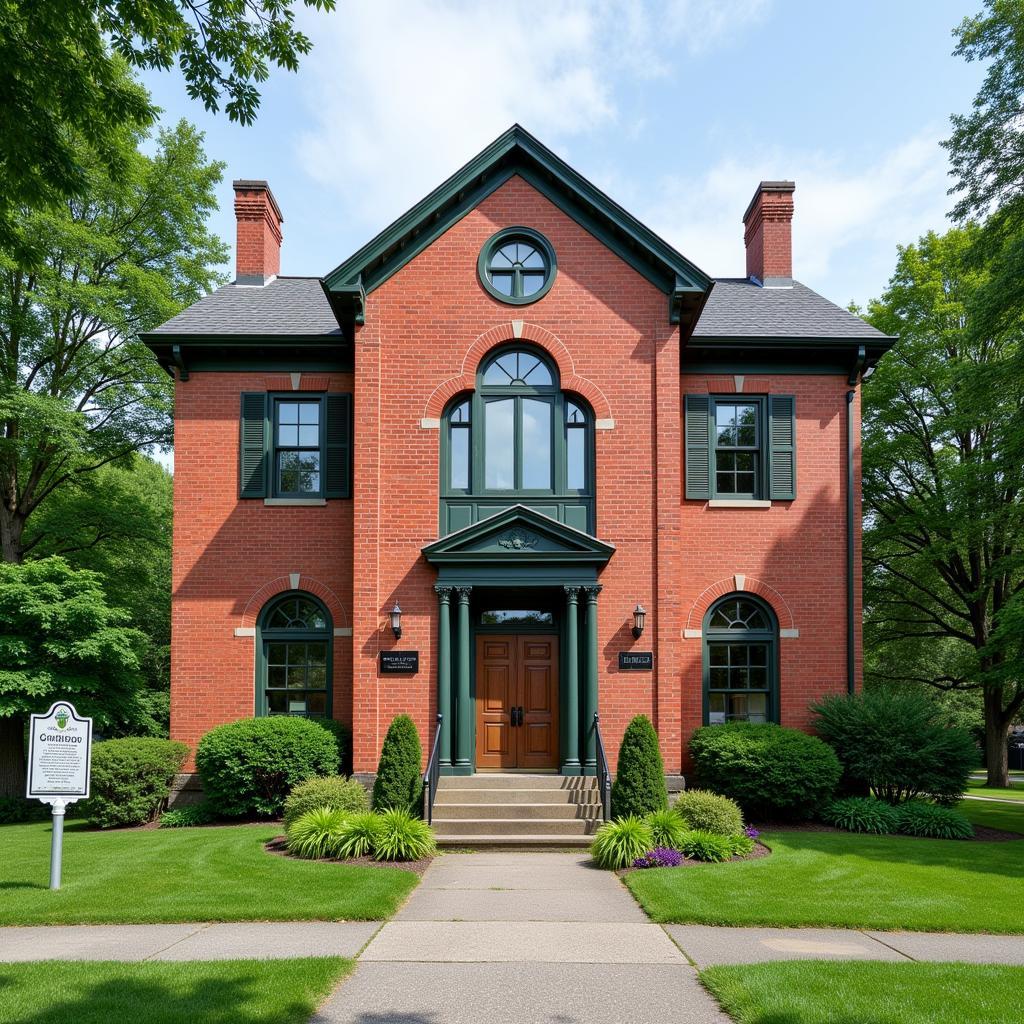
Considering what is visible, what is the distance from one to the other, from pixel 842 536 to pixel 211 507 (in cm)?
1186

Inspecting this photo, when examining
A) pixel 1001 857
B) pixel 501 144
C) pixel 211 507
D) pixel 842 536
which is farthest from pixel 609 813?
pixel 501 144

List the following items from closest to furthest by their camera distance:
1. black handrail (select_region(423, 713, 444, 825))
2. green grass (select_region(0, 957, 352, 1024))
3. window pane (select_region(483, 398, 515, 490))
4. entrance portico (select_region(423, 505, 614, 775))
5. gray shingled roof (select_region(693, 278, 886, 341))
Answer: green grass (select_region(0, 957, 352, 1024)) → black handrail (select_region(423, 713, 444, 825)) → entrance portico (select_region(423, 505, 614, 775)) → window pane (select_region(483, 398, 515, 490)) → gray shingled roof (select_region(693, 278, 886, 341))

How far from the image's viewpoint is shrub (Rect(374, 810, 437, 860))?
470 inches

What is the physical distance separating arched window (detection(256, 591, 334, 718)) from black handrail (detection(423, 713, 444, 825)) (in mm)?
2767

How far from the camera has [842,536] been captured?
1708 cm

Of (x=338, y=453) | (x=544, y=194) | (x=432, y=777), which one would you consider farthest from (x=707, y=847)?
(x=544, y=194)

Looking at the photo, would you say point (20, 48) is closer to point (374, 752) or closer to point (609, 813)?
point (374, 752)

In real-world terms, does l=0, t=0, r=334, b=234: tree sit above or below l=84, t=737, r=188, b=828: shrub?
above

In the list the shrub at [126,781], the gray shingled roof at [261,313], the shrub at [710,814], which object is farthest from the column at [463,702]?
the gray shingled roof at [261,313]

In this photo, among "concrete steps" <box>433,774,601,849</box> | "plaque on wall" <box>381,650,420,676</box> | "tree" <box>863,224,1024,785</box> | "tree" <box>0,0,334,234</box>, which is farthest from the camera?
"tree" <box>863,224,1024,785</box>

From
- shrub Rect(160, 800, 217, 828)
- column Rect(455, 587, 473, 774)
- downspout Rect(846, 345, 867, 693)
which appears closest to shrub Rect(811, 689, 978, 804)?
downspout Rect(846, 345, 867, 693)

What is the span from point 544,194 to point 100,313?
12.7 metres

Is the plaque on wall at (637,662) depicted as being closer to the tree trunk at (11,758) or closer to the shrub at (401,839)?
the shrub at (401,839)

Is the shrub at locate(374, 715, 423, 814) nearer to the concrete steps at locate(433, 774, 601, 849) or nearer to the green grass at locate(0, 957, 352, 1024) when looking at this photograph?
the concrete steps at locate(433, 774, 601, 849)
